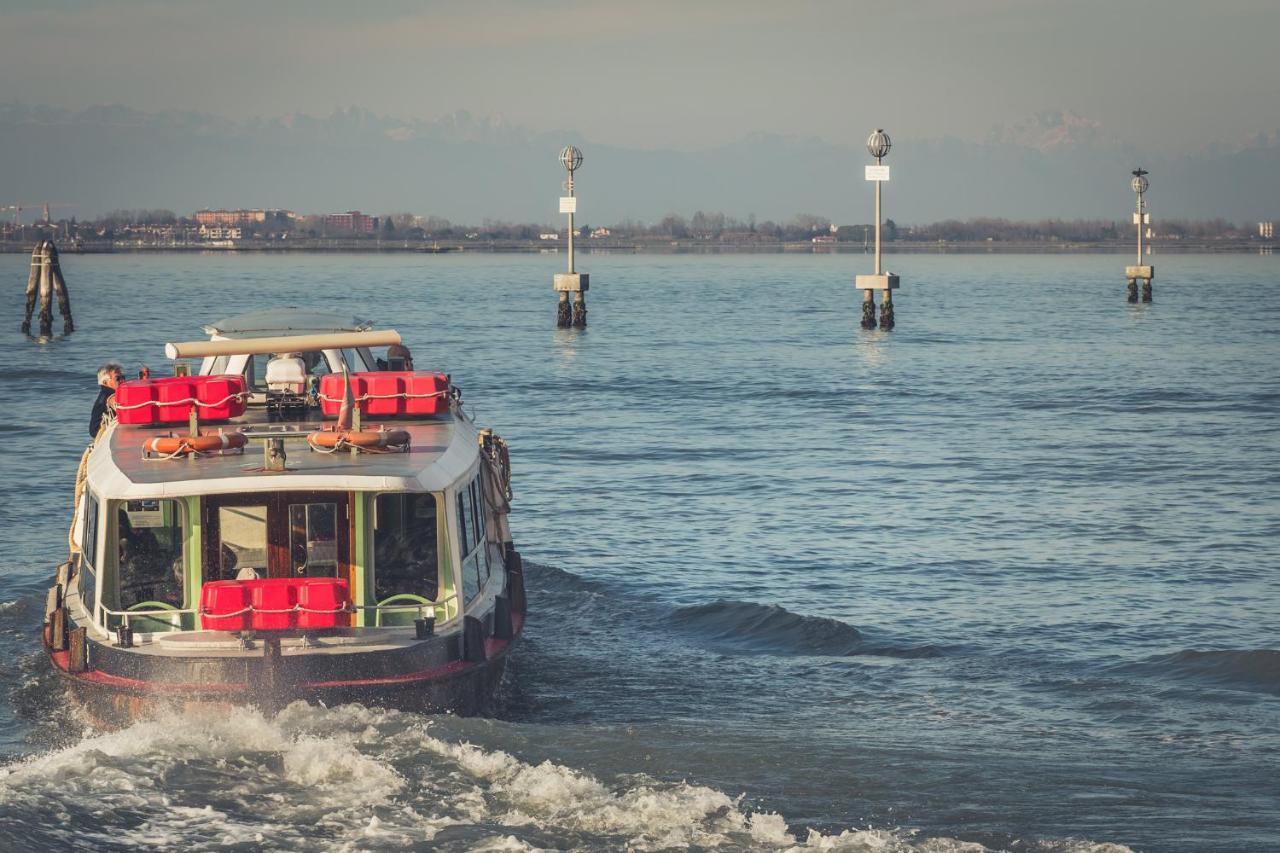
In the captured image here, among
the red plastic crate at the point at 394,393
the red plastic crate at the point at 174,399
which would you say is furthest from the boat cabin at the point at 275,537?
the red plastic crate at the point at 394,393

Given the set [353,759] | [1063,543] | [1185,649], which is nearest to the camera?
[353,759]

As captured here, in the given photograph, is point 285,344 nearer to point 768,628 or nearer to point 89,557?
point 89,557

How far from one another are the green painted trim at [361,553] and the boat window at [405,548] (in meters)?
0.15

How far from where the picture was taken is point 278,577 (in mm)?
16297

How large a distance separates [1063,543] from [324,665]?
15445 millimetres

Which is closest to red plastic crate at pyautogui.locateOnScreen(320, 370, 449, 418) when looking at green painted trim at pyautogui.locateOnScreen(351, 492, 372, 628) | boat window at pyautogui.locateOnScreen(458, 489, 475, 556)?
boat window at pyautogui.locateOnScreen(458, 489, 475, 556)

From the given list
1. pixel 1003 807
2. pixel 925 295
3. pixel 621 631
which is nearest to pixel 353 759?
pixel 1003 807

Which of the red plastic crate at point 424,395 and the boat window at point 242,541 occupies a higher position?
the red plastic crate at point 424,395

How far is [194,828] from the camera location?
537 inches

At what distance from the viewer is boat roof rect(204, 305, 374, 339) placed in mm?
23891

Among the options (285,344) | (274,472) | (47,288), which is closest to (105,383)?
(285,344)

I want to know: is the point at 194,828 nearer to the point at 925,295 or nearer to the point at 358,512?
the point at 358,512

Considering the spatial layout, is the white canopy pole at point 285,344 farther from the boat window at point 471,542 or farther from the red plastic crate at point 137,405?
the boat window at point 471,542

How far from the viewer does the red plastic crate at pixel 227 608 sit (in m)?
15.6
